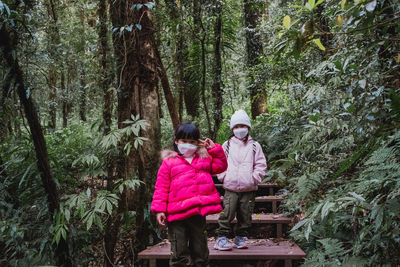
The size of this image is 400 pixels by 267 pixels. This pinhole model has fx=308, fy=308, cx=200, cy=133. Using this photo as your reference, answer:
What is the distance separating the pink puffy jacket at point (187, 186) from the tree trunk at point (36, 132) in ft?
3.17

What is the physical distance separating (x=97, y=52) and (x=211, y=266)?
4633 millimetres

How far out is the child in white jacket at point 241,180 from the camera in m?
3.67

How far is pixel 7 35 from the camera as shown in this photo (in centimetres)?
262

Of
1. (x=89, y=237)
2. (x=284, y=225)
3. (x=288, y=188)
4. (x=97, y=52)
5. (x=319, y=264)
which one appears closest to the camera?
(x=319, y=264)

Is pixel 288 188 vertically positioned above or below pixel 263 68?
below

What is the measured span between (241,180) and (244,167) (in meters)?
0.17

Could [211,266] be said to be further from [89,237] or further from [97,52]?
[97,52]

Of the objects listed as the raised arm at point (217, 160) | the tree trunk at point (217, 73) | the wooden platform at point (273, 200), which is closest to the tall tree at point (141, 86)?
the raised arm at point (217, 160)

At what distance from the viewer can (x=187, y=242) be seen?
9.55 feet

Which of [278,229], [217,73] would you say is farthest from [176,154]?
[217,73]

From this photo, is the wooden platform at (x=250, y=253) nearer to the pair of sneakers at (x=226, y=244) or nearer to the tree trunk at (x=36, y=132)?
the pair of sneakers at (x=226, y=244)

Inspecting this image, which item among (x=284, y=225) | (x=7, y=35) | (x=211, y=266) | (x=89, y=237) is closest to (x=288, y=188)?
(x=284, y=225)

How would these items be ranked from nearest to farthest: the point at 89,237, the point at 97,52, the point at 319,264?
the point at 319,264 → the point at 89,237 → the point at 97,52

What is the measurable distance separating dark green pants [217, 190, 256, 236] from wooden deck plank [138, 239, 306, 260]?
0.90 feet
